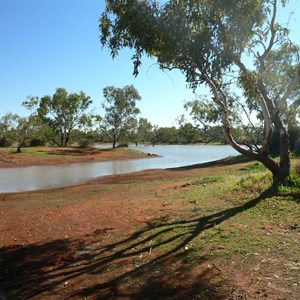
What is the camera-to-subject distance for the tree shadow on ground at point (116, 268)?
5477 mm

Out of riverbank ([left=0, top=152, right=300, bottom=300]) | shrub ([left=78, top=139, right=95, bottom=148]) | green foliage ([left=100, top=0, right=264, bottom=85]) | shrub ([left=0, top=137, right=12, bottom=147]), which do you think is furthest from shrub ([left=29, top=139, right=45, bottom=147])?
green foliage ([left=100, top=0, right=264, bottom=85])

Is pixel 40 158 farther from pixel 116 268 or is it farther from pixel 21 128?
pixel 116 268

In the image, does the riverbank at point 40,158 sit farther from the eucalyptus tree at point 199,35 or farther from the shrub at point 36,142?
the eucalyptus tree at point 199,35

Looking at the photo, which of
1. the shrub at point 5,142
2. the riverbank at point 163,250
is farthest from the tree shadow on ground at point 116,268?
the shrub at point 5,142

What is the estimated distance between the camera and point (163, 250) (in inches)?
280

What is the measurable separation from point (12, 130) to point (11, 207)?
42.1 meters

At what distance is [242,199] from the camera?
1070 cm

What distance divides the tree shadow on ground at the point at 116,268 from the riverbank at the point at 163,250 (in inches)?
0.6

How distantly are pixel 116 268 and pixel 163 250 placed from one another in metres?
1.08

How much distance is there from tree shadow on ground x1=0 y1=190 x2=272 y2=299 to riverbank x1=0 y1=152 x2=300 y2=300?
16 mm

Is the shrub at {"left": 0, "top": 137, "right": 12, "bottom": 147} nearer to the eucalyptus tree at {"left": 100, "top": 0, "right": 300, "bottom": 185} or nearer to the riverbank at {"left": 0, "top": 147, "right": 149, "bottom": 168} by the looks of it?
the riverbank at {"left": 0, "top": 147, "right": 149, "bottom": 168}

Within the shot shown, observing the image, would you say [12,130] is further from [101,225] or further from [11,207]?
[101,225]

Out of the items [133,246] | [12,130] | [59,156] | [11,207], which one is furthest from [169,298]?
[12,130]

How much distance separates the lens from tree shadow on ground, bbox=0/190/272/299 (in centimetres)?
548
